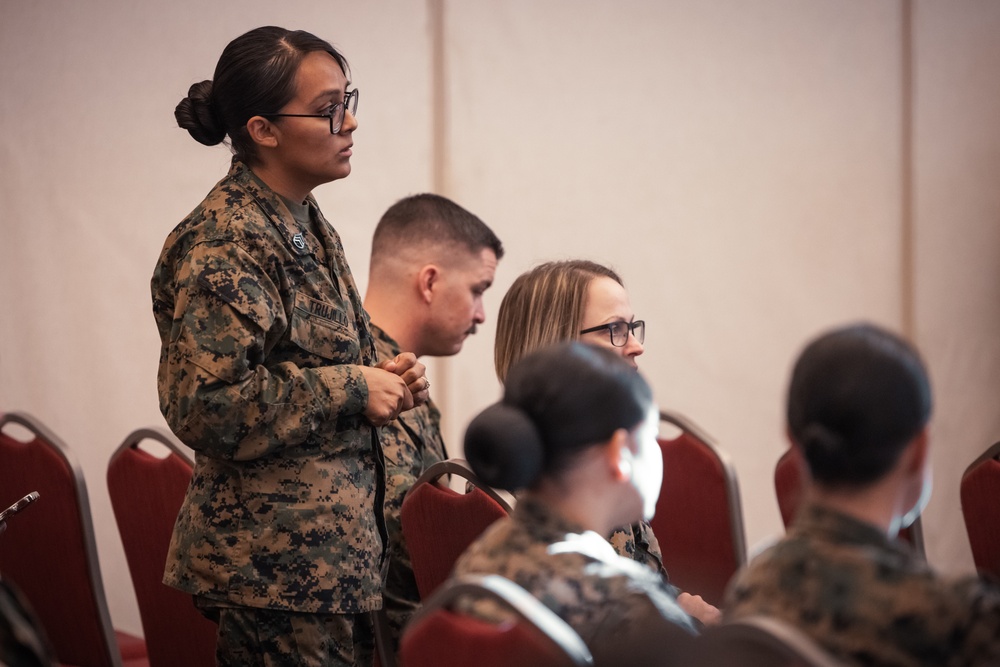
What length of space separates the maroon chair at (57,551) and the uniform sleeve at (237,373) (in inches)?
22.7

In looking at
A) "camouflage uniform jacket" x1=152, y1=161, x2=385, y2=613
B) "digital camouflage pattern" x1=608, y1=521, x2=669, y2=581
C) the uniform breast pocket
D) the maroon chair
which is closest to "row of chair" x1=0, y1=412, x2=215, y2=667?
the maroon chair

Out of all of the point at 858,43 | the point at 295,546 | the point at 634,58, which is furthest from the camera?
the point at 858,43

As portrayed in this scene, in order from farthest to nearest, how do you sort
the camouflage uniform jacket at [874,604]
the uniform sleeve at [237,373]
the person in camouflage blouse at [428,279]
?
the person in camouflage blouse at [428,279], the uniform sleeve at [237,373], the camouflage uniform jacket at [874,604]

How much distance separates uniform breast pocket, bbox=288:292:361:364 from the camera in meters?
1.80

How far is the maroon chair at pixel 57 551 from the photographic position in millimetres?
2221

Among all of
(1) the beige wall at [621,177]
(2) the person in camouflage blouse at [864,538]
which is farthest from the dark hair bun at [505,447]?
(1) the beige wall at [621,177]

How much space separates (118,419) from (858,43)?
3.00 m

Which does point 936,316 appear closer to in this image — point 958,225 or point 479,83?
point 958,225

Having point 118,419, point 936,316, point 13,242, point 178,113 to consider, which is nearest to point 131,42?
point 13,242

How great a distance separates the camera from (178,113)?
1.91 metres

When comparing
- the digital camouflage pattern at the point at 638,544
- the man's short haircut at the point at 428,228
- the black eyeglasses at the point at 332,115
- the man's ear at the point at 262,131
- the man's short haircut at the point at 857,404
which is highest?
the black eyeglasses at the point at 332,115

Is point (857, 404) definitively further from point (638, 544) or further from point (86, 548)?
point (86, 548)

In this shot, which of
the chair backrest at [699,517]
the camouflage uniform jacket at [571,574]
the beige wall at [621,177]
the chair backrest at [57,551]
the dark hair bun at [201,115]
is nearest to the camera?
the camouflage uniform jacket at [571,574]

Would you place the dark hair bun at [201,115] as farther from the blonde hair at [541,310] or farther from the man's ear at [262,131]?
the blonde hair at [541,310]
